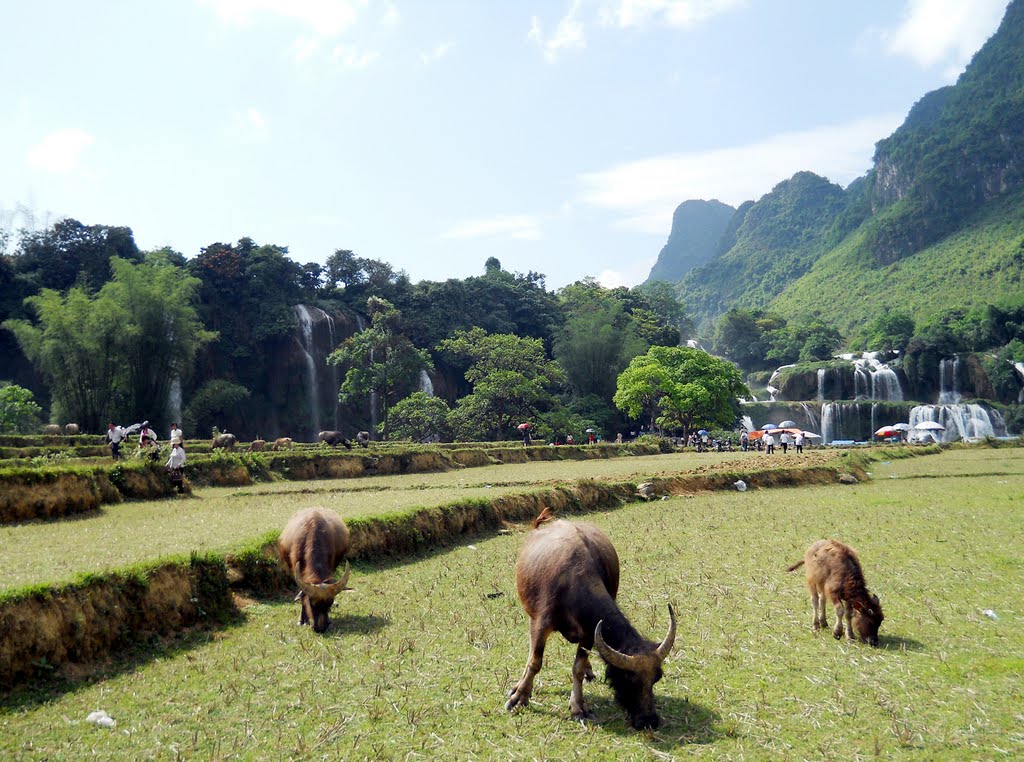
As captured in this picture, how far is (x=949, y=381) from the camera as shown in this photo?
241 feet

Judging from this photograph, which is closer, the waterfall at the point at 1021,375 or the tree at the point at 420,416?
the tree at the point at 420,416

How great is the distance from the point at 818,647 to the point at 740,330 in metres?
112

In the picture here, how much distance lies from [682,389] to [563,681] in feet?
163

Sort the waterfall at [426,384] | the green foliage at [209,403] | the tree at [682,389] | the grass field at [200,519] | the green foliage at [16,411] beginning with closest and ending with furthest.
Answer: the grass field at [200,519] < the green foliage at [16,411] < the green foliage at [209,403] < the tree at [682,389] < the waterfall at [426,384]

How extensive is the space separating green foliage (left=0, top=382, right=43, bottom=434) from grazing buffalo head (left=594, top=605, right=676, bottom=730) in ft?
142

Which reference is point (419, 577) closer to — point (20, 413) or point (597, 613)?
point (597, 613)

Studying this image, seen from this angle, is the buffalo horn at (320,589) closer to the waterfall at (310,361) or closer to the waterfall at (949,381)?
the waterfall at (310,361)

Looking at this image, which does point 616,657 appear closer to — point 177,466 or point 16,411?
point 177,466

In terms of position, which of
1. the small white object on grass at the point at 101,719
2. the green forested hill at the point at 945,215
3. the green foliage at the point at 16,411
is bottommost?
the small white object on grass at the point at 101,719

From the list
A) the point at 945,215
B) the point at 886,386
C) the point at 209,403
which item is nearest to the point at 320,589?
the point at 209,403

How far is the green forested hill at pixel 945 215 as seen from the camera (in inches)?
4257

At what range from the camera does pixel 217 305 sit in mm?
60000

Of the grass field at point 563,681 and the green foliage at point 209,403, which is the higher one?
the green foliage at point 209,403

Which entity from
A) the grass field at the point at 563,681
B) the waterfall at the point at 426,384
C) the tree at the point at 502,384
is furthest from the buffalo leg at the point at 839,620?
the waterfall at the point at 426,384
